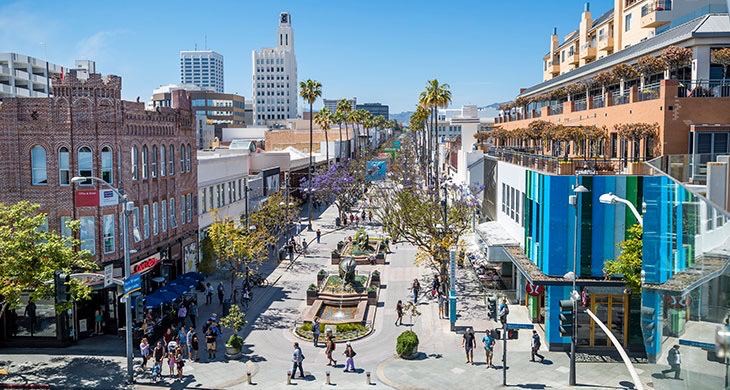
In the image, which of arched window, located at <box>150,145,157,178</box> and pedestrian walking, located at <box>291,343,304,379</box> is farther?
arched window, located at <box>150,145,157,178</box>

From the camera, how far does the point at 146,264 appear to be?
36125mm

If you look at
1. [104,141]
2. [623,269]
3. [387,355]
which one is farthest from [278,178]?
[623,269]

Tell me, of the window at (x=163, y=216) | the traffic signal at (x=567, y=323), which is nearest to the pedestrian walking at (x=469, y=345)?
the traffic signal at (x=567, y=323)

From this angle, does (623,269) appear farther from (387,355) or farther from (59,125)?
(59,125)

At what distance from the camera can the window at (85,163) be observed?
33000mm

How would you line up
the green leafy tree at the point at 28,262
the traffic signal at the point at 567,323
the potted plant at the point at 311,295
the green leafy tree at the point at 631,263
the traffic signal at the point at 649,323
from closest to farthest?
the traffic signal at the point at 649,323, the traffic signal at the point at 567,323, the green leafy tree at the point at 28,262, the green leafy tree at the point at 631,263, the potted plant at the point at 311,295

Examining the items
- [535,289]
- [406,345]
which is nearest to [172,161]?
[406,345]

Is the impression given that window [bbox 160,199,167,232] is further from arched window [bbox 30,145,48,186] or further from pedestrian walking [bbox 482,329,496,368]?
pedestrian walking [bbox 482,329,496,368]

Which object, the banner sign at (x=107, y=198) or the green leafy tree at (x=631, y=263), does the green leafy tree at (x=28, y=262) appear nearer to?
the banner sign at (x=107, y=198)

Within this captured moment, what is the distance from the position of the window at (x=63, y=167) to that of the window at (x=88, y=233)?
2035 mm

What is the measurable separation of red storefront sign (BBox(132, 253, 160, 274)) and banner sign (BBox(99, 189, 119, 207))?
346cm

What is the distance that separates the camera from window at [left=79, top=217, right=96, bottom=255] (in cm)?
3291

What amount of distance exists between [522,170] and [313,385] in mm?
16995

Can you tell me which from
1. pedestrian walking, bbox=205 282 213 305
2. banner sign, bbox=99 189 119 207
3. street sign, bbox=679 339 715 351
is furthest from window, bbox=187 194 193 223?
street sign, bbox=679 339 715 351
